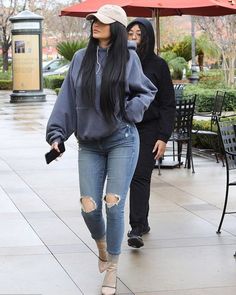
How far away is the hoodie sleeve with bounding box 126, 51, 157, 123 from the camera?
4852mm

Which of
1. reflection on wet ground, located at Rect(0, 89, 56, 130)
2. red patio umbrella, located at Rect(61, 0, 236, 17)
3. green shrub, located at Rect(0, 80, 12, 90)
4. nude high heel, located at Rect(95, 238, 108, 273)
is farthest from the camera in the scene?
green shrub, located at Rect(0, 80, 12, 90)

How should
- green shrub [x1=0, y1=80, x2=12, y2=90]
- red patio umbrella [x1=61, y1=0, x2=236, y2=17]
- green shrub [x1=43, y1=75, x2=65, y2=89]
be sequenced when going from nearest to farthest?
red patio umbrella [x1=61, y1=0, x2=236, y2=17] → green shrub [x1=43, y1=75, x2=65, y2=89] → green shrub [x1=0, y1=80, x2=12, y2=90]

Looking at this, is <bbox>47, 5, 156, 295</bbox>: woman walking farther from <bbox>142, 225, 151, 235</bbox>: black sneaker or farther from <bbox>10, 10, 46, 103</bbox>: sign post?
<bbox>10, 10, 46, 103</bbox>: sign post

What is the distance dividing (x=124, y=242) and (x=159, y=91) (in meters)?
1.31

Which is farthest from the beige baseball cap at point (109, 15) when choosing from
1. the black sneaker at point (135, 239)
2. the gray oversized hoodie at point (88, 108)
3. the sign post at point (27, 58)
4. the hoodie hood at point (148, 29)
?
the sign post at point (27, 58)

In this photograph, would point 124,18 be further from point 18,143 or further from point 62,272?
point 18,143

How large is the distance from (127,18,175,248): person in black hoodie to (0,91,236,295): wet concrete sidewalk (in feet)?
0.99

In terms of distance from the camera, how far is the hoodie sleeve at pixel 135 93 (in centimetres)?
485

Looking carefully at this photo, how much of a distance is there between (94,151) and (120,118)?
28 centimetres

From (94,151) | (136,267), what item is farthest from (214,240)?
(94,151)

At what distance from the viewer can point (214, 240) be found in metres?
6.40

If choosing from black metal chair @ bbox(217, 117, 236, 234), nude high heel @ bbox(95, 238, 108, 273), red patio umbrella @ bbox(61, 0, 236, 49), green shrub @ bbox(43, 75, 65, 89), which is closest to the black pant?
black metal chair @ bbox(217, 117, 236, 234)

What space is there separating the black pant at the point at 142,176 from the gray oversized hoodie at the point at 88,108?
104cm

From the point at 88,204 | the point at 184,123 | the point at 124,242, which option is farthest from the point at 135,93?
the point at 184,123
